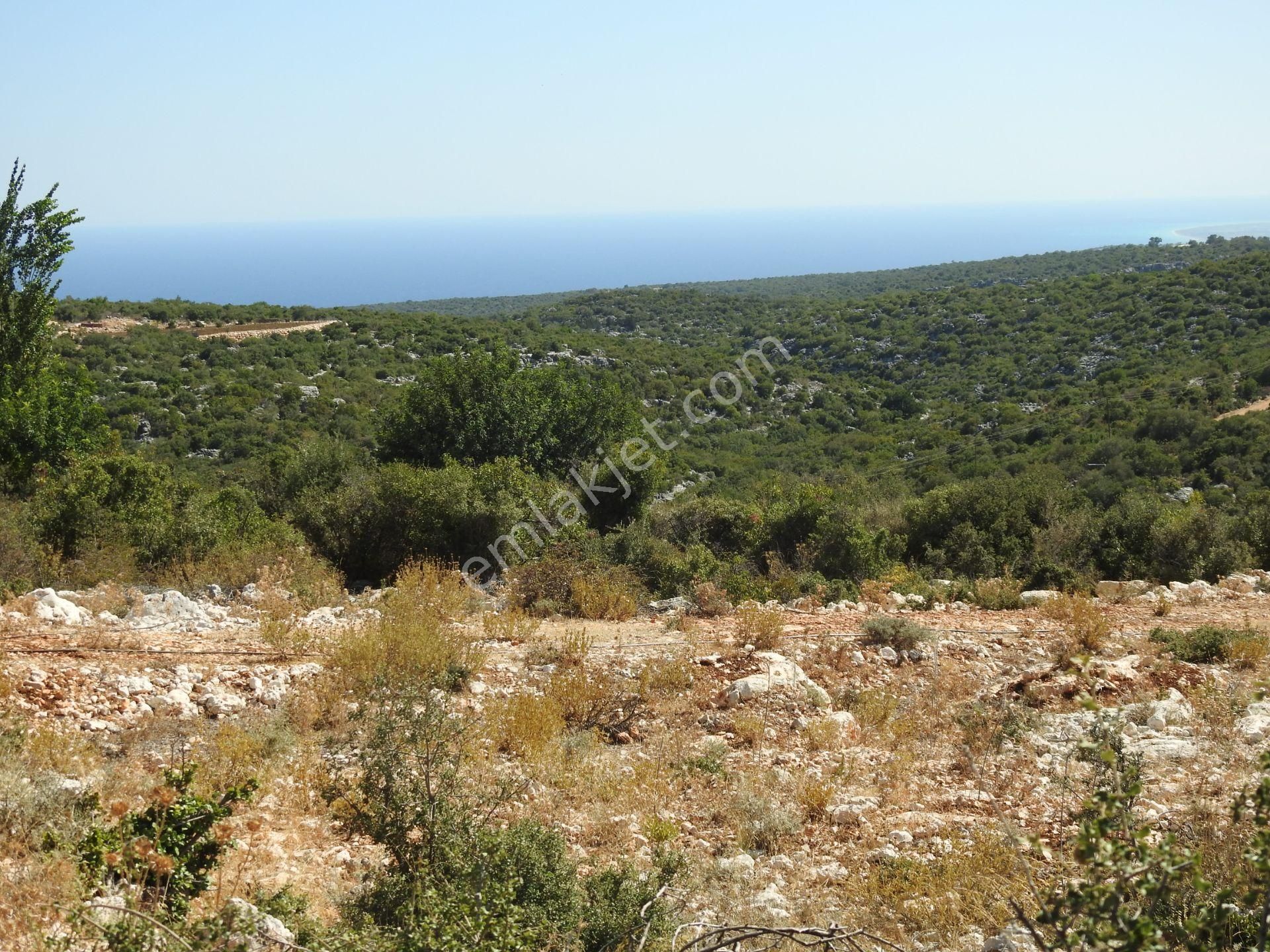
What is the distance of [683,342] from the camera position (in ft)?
148

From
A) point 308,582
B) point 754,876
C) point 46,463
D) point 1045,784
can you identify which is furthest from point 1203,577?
point 46,463

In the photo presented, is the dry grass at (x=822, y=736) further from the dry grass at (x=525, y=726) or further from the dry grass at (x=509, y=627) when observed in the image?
the dry grass at (x=509, y=627)

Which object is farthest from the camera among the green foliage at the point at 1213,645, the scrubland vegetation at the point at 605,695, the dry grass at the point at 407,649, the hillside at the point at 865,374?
the hillside at the point at 865,374

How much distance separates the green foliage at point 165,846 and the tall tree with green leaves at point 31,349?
11922 millimetres

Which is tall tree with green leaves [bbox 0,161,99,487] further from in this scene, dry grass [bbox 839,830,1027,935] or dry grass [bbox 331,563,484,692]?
dry grass [bbox 839,830,1027,935]

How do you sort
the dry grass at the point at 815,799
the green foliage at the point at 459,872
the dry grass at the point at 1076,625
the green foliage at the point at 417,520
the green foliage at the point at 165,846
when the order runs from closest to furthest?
the green foliage at the point at 459,872 < the green foliage at the point at 165,846 < the dry grass at the point at 815,799 < the dry grass at the point at 1076,625 < the green foliage at the point at 417,520

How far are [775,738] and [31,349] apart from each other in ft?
45.0

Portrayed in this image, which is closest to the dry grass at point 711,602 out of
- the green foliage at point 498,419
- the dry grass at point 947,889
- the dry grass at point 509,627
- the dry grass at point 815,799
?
the dry grass at point 509,627

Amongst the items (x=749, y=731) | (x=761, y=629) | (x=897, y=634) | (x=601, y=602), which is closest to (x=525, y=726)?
(x=749, y=731)

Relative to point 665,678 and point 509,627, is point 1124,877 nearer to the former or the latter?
point 665,678

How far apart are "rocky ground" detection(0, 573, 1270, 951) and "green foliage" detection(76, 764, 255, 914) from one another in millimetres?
440

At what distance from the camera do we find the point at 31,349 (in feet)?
44.7

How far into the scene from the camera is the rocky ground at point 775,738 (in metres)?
4.48

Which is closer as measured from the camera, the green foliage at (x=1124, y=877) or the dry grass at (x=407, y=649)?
the green foliage at (x=1124, y=877)
